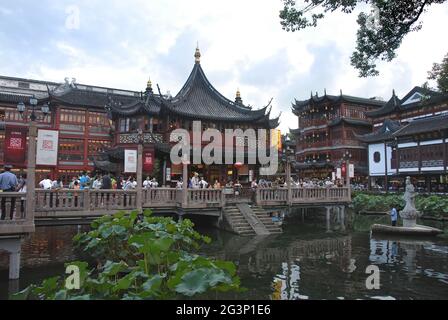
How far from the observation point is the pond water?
901 centimetres

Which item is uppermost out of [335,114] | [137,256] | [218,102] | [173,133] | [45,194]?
[335,114]

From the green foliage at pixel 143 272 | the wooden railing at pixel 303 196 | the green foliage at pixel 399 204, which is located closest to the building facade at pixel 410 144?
the green foliage at pixel 399 204

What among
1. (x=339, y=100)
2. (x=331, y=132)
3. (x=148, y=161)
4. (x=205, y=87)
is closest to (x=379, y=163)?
(x=331, y=132)

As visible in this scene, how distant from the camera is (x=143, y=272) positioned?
5770 millimetres

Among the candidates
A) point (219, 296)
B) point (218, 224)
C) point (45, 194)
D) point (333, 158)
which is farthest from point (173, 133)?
point (333, 158)

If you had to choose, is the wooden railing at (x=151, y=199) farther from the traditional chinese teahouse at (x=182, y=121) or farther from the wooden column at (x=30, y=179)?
the traditional chinese teahouse at (x=182, y=121)

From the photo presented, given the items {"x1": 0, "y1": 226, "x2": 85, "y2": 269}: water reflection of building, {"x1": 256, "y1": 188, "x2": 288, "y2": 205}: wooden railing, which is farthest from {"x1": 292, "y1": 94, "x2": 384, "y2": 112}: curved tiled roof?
{"x1": 0, "y1": 226, "x2": 85, "y2": 269}: water reflection of building

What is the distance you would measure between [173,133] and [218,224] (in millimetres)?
9237

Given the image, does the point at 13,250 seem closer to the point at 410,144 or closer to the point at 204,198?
the point at 204,198

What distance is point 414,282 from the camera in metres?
9.83

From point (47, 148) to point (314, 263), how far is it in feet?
31.4
